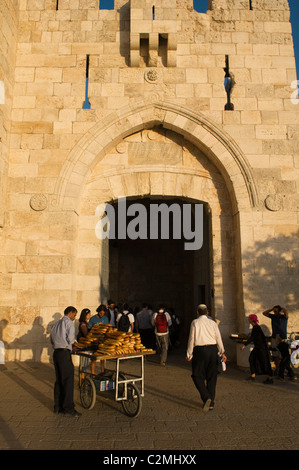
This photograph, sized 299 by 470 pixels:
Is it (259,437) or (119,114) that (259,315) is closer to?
(259,437)

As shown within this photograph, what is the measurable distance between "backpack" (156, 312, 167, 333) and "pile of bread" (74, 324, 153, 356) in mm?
2696

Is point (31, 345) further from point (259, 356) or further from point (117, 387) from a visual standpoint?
point (259, 356)

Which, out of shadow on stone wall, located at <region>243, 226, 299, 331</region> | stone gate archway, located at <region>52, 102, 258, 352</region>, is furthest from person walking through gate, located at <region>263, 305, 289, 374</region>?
stone gate archway, located at <region>52, 102, 258, 352</region>

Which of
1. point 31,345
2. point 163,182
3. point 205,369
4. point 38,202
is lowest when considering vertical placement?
point 31,345

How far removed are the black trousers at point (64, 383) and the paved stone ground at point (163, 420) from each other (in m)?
0.18

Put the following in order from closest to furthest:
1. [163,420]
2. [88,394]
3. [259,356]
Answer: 1. [163,420]
2. [88,394]
3. [259,356]

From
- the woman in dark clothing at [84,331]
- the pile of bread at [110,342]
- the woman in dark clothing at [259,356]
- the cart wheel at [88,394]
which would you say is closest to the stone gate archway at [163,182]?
the woman in dark clothing at [259,356]

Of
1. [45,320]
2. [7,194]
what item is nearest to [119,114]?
[7,194]

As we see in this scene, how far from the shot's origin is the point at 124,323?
8.19m

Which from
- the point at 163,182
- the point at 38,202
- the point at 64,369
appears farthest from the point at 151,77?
the point at 64,369

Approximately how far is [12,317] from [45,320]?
690 mm

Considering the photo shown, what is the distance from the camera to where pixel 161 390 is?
19.3ft

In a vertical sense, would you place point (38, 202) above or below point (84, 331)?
above

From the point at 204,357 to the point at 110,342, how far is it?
122cm
